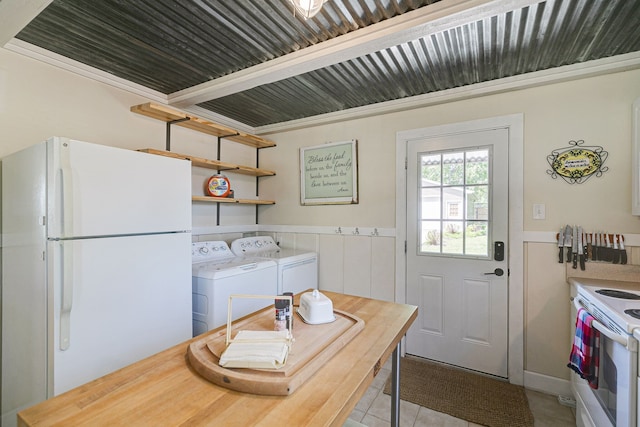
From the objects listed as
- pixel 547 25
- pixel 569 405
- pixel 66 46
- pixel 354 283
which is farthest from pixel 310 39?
pixel 569 405

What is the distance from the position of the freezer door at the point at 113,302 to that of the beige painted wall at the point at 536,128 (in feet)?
3.32

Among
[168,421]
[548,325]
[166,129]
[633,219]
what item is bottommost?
[548,325]

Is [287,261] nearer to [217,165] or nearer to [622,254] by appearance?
[217,165]

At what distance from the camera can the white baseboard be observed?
2197 mm

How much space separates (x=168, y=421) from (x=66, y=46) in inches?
91.5

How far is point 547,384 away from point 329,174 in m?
2.51

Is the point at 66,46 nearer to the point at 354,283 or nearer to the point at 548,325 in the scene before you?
the point at 354,283

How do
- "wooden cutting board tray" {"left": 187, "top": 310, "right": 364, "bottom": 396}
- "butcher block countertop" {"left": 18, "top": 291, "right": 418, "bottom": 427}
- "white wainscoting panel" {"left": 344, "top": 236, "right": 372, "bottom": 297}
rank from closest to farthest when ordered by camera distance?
"butcher block countertop" {"left": 18, "top": 291, "right": 418, "bottom": 427}
"wooden cutting board tray" {"left": 187, "top": 310, "right": 364, "bottom": 396}
"white wainscoting panel" {"left": 344, "top": 236, "right": 372, "bottom": 297}

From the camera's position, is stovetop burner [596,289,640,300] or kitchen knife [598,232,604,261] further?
kitchen knife [598,232,604,261]

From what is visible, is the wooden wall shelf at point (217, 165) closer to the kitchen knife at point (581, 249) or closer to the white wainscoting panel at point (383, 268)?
the white wainscoting panel at point (383, 268)

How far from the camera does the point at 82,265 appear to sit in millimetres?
1494

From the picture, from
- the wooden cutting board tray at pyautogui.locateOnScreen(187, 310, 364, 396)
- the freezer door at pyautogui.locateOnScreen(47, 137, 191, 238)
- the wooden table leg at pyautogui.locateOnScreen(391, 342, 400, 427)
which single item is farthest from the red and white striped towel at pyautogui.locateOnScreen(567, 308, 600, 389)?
the freezer door at pyautogui.locateOnScreen(47, 137, 191, 238)

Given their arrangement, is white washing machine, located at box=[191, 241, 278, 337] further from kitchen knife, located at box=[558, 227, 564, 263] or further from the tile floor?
kitchen knife, located at box=[558, 227, 564, 263]

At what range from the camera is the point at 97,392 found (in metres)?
0.85
